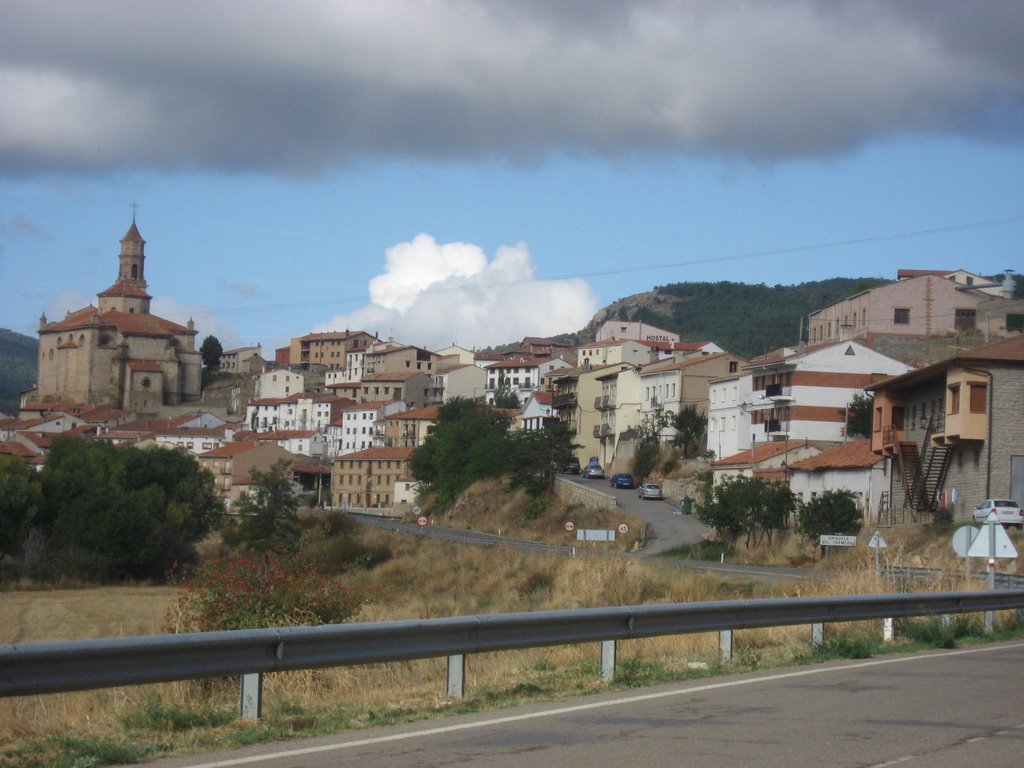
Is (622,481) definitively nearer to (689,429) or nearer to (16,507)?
(689,429)

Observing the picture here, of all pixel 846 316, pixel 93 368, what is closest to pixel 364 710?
pixel 846 316

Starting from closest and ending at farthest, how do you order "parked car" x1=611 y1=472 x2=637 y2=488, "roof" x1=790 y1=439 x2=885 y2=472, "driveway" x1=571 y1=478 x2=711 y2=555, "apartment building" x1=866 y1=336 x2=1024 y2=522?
1. "apartment building" x1=866 y1=336 x2=1024 y2=522
2. "roof" x1=790 y1=439 x2=885 y2=472
3. "driveway" x1=571 y1=478 x2=711 y2=555
4. "parked car" x1=611 y1=472 x2=637 y2=488

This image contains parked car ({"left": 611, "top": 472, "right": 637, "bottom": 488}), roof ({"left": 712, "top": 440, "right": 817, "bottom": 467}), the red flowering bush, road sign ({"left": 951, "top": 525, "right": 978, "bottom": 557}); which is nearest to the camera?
the red flowering bush

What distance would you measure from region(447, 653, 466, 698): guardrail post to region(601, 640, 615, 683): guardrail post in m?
1.71

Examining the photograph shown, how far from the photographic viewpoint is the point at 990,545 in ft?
62.1

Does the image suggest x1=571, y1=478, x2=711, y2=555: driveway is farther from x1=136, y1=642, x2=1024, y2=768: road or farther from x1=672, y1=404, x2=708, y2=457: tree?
x1=136, y1=642, x2=1024, y2=768: road

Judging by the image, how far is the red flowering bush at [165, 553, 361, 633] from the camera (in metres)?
14.3

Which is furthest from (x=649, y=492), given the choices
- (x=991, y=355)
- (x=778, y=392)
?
(x=991, y=355)

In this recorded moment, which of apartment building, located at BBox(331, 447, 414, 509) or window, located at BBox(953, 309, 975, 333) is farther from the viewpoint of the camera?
apartment building, located at BBox(331, 447, 414, 509)

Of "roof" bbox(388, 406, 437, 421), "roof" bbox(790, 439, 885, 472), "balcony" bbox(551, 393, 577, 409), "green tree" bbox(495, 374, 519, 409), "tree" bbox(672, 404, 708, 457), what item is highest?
"green tree" bbox(495, 374, 519, 409)

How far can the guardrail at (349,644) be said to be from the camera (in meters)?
8.03

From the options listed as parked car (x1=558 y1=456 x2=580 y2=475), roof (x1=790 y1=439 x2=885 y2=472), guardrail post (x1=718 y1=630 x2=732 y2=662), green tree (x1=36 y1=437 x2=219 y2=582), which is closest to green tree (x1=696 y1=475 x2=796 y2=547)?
roof (x1=790 y1=439 x2=885 y2=472)

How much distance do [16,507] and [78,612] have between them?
20.7 metres

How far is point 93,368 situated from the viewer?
194m
